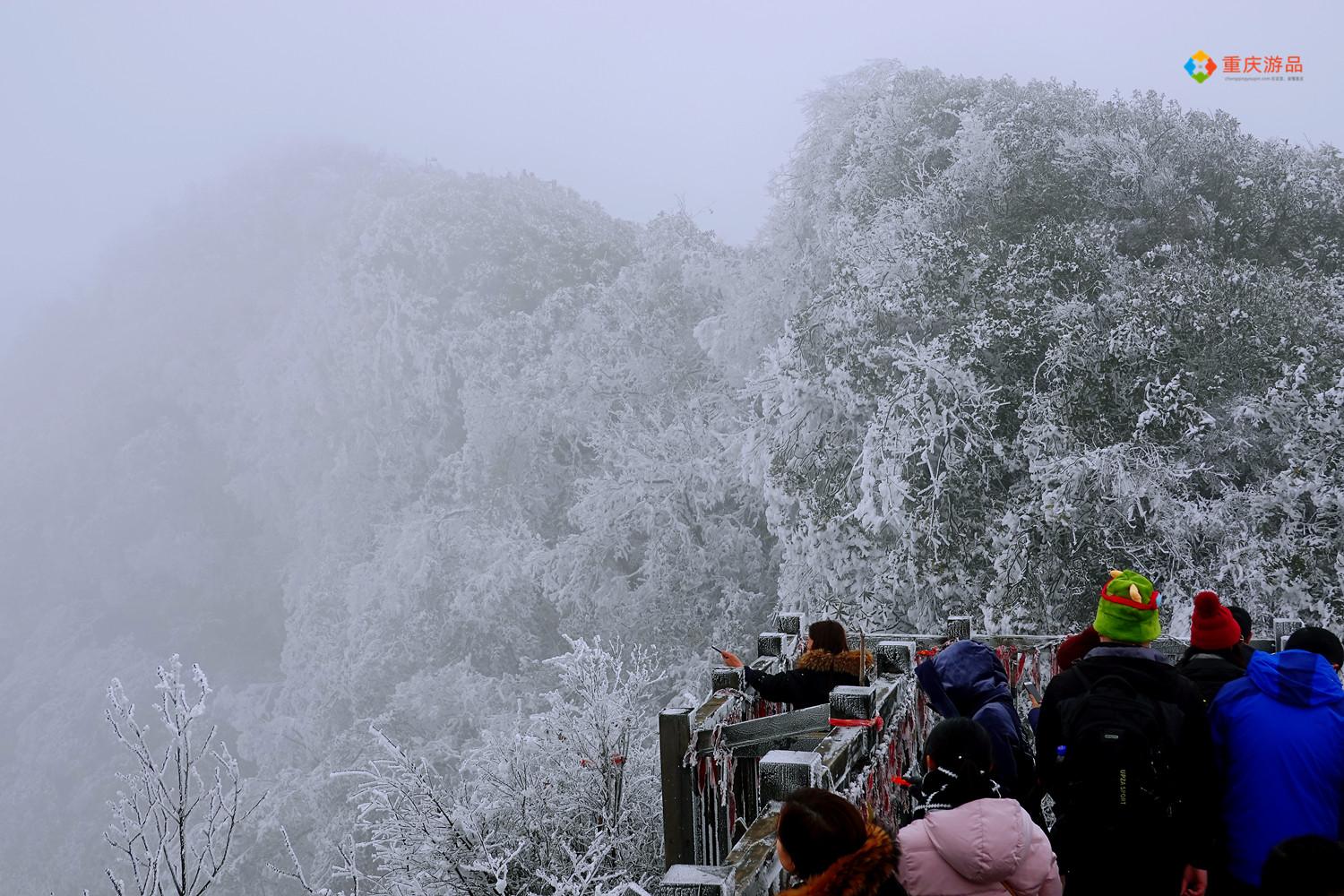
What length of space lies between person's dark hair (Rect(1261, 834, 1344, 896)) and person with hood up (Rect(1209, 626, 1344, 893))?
0.75 m

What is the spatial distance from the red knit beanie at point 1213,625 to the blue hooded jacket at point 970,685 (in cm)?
77

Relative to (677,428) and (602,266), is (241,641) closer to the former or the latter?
(602,266)

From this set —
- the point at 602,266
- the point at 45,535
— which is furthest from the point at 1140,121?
the point at 45,535

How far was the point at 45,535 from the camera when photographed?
4462 cm

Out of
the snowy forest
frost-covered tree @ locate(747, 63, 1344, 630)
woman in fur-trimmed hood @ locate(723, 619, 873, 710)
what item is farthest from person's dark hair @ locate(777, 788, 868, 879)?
frost-covered tree @ locate(747, 63, 1344, 630)

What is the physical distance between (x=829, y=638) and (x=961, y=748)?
2.31 m

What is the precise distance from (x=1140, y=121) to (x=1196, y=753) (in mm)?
15594

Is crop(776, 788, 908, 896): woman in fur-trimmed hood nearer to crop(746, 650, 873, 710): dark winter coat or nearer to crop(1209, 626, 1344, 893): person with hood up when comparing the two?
crop(1209, 626, 1344, 893): person with hood up

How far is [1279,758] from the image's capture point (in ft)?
8.59

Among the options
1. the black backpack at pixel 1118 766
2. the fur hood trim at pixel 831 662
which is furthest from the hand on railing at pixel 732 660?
the black backpack at pixel 1118 766

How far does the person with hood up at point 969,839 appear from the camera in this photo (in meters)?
2.28

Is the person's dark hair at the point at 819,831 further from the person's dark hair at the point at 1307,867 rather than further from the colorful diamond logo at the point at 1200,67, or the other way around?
the colorful diamond logo at the point at 1200,67

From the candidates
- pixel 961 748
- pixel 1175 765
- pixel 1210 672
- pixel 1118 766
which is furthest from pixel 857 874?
pixel 1210 672

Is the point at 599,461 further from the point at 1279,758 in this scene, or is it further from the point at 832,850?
the point at 832,850
